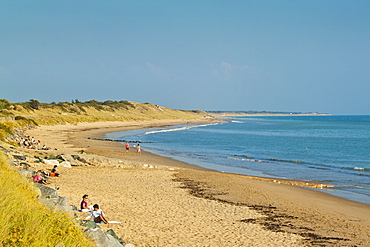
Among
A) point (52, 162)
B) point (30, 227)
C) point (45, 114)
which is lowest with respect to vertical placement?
point (52, 162)

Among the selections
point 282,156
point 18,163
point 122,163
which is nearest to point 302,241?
point 18,163

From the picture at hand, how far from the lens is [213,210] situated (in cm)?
1428

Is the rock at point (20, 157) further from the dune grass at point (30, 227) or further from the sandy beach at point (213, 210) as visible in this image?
the dune grass at point (30, 227)

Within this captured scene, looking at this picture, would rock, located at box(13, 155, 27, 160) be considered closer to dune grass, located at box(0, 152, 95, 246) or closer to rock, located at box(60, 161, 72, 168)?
rock, located at box(60, 161, 72, 168)

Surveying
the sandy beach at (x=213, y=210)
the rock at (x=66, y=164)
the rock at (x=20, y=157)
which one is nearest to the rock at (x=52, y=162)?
the rock at (x=66, y=164)

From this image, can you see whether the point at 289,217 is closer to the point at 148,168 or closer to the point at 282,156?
the point at 148,168

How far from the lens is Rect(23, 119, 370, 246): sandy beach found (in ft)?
36.3

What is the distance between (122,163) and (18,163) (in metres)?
7.84

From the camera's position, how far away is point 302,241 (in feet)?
35.9

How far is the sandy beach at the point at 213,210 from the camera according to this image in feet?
36.3

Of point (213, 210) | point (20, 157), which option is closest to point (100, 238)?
point (213, 210)

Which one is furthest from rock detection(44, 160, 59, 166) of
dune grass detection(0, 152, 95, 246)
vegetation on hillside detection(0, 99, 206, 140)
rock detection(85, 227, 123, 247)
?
vegetation on hillside detection(0, 99, 206, 140)

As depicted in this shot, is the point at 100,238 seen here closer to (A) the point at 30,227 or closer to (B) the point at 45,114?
(A) the point at 30,227

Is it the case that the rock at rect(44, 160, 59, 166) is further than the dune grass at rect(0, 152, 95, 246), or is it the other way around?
the rock at rect(44, 160, 59, 166)
